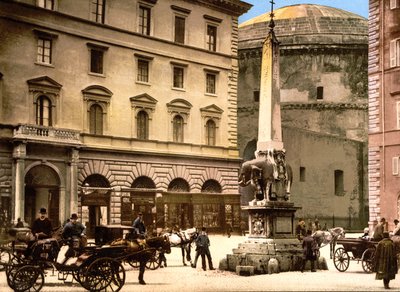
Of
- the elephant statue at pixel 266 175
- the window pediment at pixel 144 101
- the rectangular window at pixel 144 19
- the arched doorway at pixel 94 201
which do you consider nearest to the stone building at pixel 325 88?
the window pediment at pixel 144 101

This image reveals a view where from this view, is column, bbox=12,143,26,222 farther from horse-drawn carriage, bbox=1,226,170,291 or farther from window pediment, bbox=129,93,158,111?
horse-drawn carriage, bbox=1,226,170,291

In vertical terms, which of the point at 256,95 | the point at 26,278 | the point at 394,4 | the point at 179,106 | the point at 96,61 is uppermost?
the point at 394,4

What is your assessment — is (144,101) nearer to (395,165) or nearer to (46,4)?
(46,4)

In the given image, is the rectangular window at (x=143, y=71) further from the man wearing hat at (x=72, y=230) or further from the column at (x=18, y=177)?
the man wearing hat at (x=72, y=230)

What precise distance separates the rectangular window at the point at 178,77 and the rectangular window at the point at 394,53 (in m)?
11.2

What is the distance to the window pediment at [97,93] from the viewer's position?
3409 cm

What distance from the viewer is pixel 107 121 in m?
34.8

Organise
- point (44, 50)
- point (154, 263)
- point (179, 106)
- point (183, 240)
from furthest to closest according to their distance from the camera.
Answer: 1. point (179, 106)
2. point (44, 50)
3. point (183, 240)
4. point (154, 263)

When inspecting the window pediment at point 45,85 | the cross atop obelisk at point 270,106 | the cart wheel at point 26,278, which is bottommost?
the cart wheel at point 26,278

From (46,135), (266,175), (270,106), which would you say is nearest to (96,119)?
(46,135)

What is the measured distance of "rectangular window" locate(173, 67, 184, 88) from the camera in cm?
3831

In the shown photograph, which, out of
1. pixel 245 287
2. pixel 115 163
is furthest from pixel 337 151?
pixel 245 287

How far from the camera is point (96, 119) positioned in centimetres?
3456

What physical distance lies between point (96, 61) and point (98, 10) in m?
2.60
